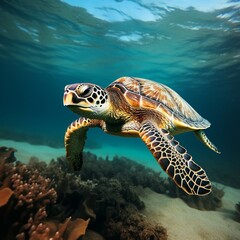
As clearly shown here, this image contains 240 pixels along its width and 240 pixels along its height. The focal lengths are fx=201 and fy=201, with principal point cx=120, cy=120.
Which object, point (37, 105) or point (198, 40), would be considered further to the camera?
point (37, 105)

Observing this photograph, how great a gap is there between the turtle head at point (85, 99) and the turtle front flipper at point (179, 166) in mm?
919

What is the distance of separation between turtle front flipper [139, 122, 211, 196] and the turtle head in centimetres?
92

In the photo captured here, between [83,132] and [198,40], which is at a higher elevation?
[198,40]

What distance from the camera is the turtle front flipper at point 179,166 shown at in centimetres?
257

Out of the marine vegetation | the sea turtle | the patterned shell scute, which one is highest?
the patterned shell scute

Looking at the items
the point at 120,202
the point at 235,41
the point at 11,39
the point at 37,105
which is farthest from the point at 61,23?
the point at 37,105

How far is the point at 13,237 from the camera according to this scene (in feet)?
8.04

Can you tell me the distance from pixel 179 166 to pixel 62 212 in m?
2.16

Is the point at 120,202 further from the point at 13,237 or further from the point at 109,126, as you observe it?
the point at 13,237

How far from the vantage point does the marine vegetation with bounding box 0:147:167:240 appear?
2.52 m

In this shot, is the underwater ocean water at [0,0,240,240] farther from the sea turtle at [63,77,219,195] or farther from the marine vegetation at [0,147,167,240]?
the sea turtle at [63,77,219,195]

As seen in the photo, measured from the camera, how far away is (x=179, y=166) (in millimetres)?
2699

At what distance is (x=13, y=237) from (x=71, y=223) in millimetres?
778

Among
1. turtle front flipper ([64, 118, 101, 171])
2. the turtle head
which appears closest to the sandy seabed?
turtle front flipper ([64, 118, 101, 171])
